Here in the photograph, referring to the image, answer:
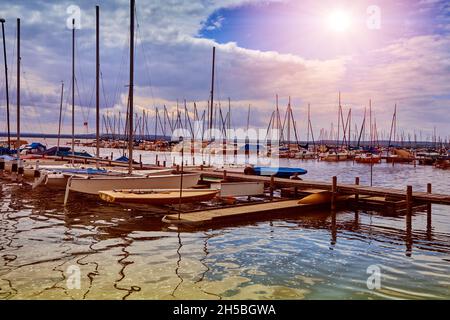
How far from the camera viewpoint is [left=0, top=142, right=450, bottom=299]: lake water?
10289 millimetres

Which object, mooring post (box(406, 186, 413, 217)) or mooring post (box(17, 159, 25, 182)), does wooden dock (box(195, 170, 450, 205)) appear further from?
mooring post (box(17, 159, 25, 182))

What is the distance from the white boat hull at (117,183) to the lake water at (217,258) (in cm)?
225

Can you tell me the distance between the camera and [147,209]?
22172mm

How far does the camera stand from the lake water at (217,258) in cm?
1029

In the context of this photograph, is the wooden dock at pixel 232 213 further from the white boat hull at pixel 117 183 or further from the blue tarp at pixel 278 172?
the blue tarp at pixel 278 172

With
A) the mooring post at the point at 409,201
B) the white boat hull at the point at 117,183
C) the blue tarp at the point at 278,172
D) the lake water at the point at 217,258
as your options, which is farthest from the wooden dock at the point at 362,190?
the white boat hull at the point at 117,183

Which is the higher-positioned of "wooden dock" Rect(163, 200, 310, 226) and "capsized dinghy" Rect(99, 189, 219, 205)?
"capsized dinghy" Rect(99, 189, 219, 205)

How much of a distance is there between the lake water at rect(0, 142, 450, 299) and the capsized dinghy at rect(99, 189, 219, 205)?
894 millimetres

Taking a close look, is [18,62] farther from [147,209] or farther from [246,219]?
[246,219]

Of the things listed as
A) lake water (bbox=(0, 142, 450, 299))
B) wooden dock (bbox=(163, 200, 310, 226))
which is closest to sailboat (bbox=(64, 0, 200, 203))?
lake water (bbox=(0, 142, 450, 299))

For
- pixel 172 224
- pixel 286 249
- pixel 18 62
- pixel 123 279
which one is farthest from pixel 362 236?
pixel 18 62

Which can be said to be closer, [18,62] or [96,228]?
[96,228]
